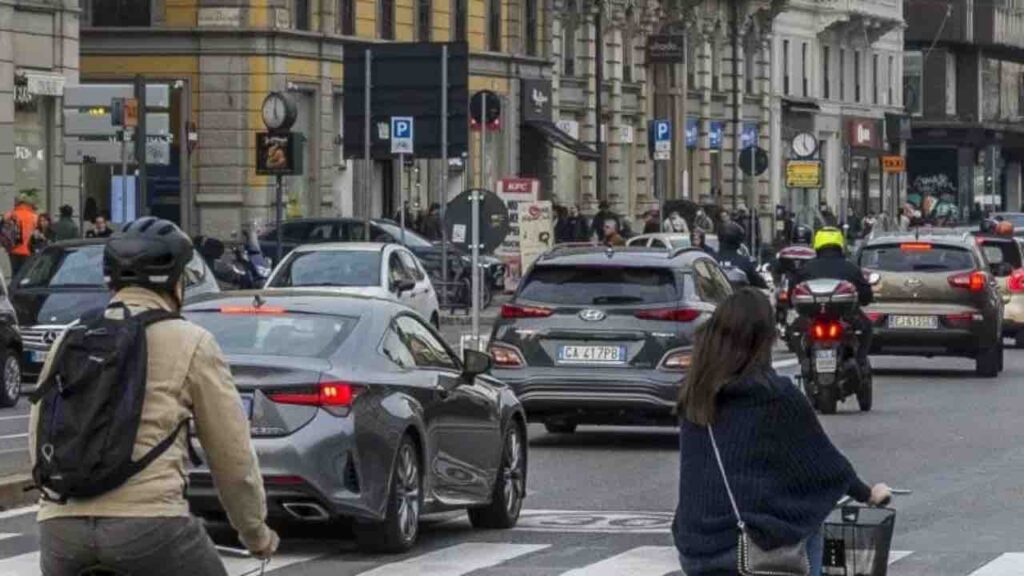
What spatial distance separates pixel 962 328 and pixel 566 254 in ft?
33.2

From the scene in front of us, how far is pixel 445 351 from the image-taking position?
16.0 metres

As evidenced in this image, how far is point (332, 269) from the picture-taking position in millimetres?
33531

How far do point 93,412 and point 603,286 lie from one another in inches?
585

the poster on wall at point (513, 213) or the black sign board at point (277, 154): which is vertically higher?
the black sign board at point (277, 154)

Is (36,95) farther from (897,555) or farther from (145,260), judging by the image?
(145,260)

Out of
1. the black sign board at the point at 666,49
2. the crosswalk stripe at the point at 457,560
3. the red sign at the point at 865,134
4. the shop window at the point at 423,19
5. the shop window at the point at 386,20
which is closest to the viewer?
the crosswalk stripe at the point at 457,560

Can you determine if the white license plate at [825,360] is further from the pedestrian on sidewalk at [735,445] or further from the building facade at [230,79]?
the building facade at [230,79]

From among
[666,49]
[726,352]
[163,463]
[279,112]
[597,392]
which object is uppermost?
[666,49]

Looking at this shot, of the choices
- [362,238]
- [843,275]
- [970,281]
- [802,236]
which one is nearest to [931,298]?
[970,281]

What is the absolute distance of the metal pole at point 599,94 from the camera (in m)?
69.1

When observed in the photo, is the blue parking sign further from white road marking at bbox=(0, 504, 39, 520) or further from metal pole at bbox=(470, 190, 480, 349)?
white road marking at bbox=(0, 504, 39, 520)

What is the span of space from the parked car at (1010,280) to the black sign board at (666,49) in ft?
114

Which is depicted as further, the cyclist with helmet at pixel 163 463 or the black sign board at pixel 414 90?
the black sign board at pixel 414 90

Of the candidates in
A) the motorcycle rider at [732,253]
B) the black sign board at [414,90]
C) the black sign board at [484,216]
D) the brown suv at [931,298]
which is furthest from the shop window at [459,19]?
the brown suv at [931,298]
